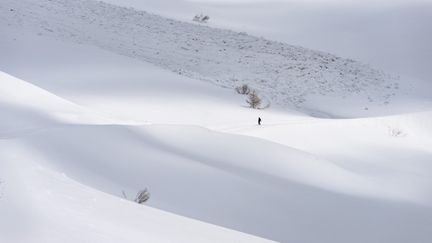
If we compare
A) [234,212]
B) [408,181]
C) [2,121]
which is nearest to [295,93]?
[408,181]

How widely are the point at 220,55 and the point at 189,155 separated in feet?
30.8

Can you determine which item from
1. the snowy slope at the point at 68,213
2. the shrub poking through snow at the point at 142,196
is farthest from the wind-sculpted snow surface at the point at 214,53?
the snowy slope at the point at 68,213

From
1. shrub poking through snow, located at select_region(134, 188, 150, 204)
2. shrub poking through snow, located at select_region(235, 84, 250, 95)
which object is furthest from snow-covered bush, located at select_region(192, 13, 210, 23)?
shrub poking through snow, located at select_region(134, 188, 150, 204)

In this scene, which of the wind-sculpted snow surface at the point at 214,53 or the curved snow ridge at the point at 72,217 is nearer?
the curved snow ridge at the point at 72,217

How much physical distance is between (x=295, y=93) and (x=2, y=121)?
7.81 meters

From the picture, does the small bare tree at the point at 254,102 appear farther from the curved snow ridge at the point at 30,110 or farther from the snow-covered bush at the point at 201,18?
the snow-covered bush at the point at 201,18

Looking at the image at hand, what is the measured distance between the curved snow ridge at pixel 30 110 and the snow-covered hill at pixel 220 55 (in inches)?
203

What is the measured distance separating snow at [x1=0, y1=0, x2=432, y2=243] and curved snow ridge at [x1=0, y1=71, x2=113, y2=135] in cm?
3

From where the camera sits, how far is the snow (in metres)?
3.95

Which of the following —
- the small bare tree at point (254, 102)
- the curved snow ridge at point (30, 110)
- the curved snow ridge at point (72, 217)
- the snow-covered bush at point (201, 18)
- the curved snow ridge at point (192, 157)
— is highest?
the snow-covered bush at point (201, 18)

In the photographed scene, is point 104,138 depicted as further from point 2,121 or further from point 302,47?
point 302,47

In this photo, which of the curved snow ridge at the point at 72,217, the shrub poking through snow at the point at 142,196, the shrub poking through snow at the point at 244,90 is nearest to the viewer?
the curved snow ridge at the point at 72,217

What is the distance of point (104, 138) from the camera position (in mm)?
6816

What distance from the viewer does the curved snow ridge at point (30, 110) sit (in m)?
7.48
